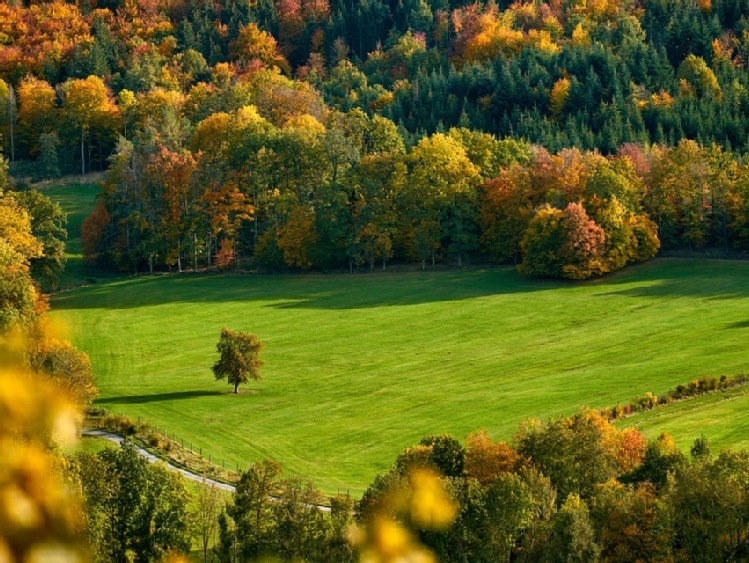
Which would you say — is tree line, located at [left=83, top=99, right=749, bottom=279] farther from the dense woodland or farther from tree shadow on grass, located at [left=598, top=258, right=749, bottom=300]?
tree shadow on grass, located at [left=598, top=258, right=749, bottom=300]

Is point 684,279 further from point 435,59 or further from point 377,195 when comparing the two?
point 435,59

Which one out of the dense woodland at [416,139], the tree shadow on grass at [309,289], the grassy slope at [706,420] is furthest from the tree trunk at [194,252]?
the grassy slope at [706,420]

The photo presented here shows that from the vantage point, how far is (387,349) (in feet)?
265

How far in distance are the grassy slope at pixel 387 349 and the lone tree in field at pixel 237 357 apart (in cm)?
149

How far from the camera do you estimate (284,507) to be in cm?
3975

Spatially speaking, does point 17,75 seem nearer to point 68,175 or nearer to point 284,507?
point 68,175

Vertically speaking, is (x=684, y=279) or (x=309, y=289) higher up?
(x=309, y=289)

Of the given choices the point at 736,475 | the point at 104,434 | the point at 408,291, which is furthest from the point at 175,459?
the point at 408,291

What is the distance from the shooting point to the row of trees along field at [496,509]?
36719 mm

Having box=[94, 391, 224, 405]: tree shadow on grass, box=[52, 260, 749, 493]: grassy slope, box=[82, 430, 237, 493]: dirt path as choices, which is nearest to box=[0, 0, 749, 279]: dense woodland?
box=[52, 260, 749, 493]: grassy slope

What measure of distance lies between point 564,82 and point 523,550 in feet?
336

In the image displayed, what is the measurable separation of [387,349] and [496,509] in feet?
140

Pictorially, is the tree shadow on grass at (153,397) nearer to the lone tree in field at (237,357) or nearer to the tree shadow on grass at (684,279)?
the lone tree in field at (237,357)

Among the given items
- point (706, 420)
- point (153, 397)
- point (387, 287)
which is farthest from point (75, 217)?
point (706, 420)
